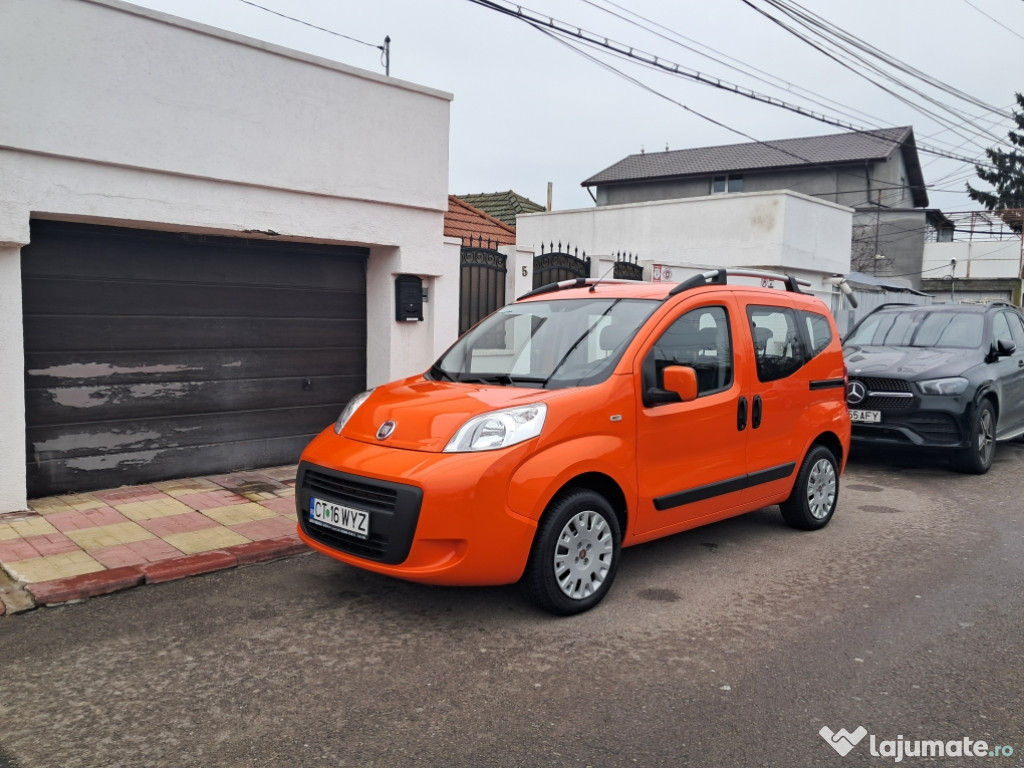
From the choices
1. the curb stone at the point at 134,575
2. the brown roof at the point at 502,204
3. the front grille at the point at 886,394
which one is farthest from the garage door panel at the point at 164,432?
the brown roof at the point at 502,204

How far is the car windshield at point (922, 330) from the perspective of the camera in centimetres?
930

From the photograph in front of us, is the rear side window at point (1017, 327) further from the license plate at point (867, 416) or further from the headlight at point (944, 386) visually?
the license plate at point (867, 416)

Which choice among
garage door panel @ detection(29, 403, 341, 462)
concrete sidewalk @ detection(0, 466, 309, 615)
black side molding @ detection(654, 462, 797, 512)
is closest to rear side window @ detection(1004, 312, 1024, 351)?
black side molding @ detection(654, 462, 797, 512)

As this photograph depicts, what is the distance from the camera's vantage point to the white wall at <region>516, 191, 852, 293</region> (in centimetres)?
1570

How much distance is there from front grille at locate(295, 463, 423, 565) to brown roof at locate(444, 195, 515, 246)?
6290 mm

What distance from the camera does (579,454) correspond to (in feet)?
14.1

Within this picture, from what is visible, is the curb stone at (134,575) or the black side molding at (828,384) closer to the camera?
the curb stone at (134,575)

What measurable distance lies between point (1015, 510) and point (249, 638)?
645cm

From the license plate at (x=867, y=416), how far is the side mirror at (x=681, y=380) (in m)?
4.82

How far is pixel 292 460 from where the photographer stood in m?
8.27

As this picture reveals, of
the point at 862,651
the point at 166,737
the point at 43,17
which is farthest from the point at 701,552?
the point at 43,17

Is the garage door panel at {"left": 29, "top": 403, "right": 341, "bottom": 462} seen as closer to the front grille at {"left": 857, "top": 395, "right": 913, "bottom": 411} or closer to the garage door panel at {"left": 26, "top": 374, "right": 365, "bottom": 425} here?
the garage door panel at {"left": 26, "top": 374, "right": 365, "bottom": 425}

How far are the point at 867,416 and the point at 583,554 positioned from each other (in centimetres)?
551

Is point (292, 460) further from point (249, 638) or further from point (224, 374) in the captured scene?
point (249, 638)
